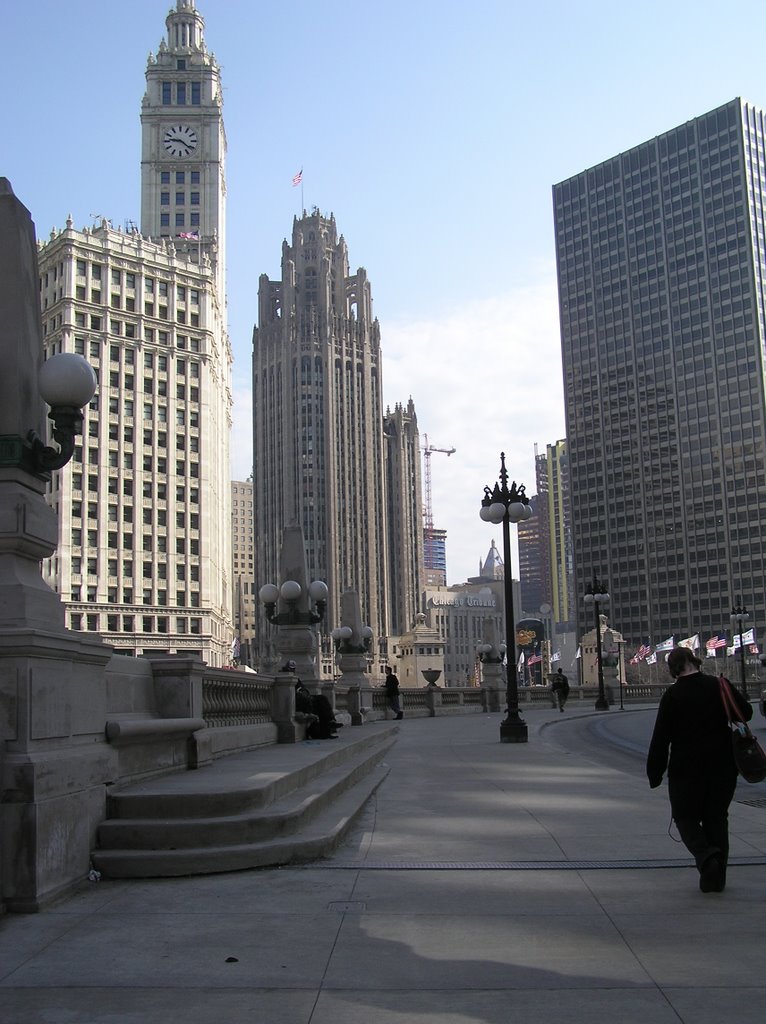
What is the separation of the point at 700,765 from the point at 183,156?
4894 inches

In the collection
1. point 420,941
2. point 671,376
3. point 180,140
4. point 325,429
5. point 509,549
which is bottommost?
point 420,941

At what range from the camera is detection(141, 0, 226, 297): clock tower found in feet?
396

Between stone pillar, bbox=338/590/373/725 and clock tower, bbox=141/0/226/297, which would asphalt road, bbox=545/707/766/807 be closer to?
stone pillar, bbox=338/590/373/725

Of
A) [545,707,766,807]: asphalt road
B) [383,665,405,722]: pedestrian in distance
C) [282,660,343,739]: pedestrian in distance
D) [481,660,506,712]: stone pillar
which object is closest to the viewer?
[545,707,766,807]: asphalt road

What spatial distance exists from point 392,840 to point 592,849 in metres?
1.69

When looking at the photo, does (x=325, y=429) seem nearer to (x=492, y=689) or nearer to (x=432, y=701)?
(x=492, y=689)

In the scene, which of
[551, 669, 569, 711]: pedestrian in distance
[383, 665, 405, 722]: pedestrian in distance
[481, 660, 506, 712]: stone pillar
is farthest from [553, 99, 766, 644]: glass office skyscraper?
[383, 665, 405, 722]: pedestrian in distance

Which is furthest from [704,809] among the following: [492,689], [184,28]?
[184,28]

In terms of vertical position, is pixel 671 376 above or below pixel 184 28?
below

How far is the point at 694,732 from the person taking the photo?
7.25 m

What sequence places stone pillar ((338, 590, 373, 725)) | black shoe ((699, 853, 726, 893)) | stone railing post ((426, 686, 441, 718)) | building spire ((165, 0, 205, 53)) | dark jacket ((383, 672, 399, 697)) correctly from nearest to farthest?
black shoe ((699, 853, 726, 893))
stone pillar ((338, 590, 373, 725))
dark jacket ((383, 672, 399, 697))
stone railing post ((426, 686, 441, 718))
building spire ((165, 0, 205, 53))

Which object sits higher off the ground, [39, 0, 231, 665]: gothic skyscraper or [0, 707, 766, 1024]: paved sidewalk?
[39, 0, 231, 665]: gothic skyscraper

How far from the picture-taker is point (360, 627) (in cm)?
3688

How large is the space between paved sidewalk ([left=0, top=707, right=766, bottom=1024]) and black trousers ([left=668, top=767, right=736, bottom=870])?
32cm
